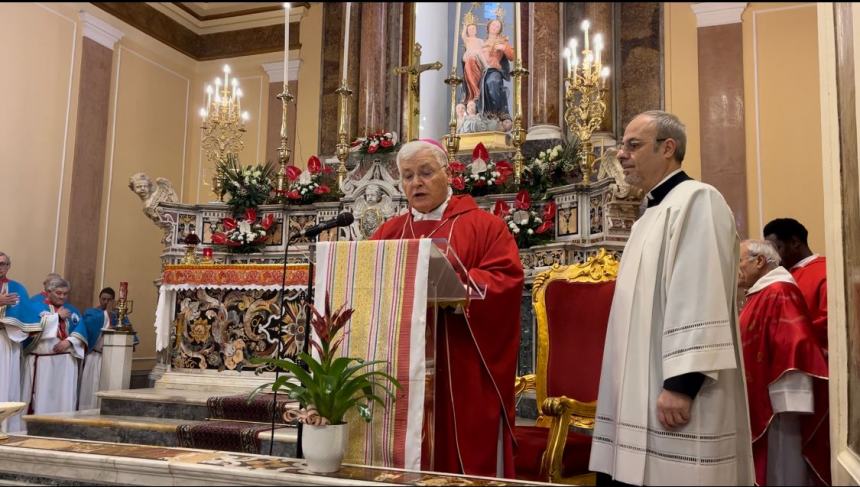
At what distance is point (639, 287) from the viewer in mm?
2496

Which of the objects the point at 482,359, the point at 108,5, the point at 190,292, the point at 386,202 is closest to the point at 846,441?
the point at 482,359

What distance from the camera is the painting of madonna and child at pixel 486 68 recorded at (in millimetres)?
7938

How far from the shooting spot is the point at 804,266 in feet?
13.3

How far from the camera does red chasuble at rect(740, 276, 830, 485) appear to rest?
3.31m

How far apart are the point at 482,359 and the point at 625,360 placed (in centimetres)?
72

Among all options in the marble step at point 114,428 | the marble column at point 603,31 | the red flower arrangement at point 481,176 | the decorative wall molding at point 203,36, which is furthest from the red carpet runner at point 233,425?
the decorative wall molding at point 203,36

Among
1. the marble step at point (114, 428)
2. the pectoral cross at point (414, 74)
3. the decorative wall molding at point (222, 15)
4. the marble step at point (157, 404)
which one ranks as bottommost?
the marble step at point (114, 428)

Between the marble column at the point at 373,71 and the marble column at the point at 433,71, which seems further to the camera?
the marble column at the point at 373,71

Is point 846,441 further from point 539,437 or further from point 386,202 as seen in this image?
point 386,202

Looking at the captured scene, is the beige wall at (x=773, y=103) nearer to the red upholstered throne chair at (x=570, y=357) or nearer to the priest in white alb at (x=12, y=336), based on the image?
the red upholstered throne chair at (x=570, y=357)

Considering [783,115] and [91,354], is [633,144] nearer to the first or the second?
[783,115]

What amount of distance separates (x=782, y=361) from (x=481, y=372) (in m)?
1.46

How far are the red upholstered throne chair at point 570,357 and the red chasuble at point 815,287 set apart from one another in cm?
107

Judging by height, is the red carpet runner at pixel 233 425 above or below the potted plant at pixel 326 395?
below
